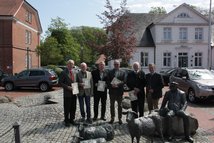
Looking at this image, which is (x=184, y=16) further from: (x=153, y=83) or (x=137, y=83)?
(x=137, y=83)

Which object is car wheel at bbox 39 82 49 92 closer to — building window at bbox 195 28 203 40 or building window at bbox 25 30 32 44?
building window at bbox 25 30 32 44

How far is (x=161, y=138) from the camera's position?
8945mm

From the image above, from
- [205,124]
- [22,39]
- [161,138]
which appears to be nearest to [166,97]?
[161,138]

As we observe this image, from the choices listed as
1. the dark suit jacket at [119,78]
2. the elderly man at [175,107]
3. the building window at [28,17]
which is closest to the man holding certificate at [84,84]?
the dark suit jacket at [119,78]

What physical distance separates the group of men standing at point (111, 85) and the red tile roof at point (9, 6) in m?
29.8

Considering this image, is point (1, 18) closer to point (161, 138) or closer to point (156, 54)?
point (156, 54)

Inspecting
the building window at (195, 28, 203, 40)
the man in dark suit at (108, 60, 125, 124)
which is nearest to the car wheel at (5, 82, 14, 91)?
the man in dark suit at (108, 60, 125, 124)

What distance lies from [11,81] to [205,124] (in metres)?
16.9

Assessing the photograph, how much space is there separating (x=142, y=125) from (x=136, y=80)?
233 cm

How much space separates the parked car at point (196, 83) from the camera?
1650cm

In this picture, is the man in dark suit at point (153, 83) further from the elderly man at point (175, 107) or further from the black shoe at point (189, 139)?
the black shoe at point (189, 139)

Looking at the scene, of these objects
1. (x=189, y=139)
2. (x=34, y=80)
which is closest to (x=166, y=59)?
(x=34, y=80)

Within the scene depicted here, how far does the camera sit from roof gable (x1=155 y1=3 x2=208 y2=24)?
46219mm

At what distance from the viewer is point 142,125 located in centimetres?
816
